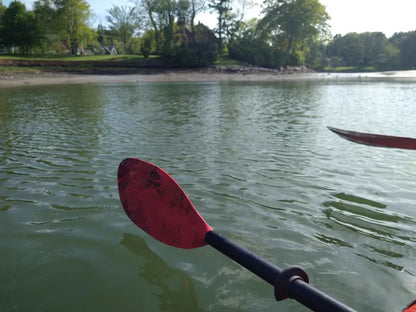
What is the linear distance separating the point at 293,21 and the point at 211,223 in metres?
79.4

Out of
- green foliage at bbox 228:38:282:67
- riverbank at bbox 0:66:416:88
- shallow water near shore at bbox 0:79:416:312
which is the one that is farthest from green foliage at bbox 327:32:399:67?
shallow water near shore at bbox 0:79:416:312

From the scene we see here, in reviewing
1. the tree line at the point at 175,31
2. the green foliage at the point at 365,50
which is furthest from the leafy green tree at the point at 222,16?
the green foliage at the point at 365,50

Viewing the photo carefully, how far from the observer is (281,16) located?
73.8m

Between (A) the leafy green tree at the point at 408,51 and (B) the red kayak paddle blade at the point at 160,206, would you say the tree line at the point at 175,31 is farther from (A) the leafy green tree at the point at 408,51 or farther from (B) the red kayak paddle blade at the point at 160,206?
(B) the red kayak paddle blade at the point at 160,206

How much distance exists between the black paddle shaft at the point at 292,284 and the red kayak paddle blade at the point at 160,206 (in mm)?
709

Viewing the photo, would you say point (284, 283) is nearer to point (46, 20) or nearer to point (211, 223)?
point (211, 223)

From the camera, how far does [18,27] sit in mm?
56406

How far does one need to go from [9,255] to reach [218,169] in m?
3.98

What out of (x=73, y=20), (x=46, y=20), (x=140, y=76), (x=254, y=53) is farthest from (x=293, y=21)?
(x=46, y=20)

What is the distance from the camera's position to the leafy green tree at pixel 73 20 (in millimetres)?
57844

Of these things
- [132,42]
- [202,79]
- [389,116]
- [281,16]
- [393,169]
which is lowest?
[393,169]

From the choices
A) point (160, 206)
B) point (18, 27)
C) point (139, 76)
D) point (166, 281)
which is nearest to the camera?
point (166, 281)

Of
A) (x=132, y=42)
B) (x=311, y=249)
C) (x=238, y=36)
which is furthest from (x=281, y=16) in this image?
(x=311, y=249)

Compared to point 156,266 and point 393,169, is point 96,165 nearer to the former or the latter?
point 156,266
